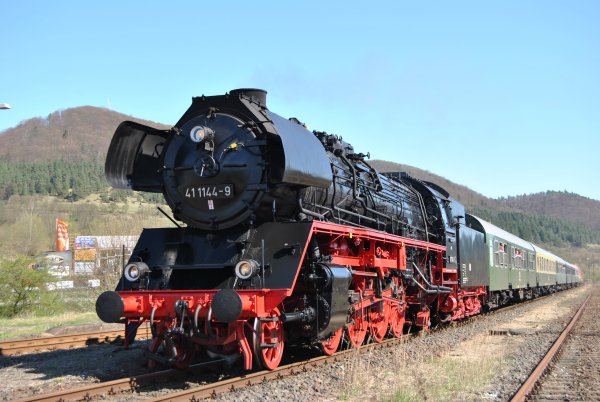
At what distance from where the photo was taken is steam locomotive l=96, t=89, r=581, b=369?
7707 millimetres

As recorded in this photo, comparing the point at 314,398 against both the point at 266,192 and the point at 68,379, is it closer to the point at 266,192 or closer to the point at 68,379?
the point at 266,192

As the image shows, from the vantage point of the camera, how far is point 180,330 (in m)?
7.48

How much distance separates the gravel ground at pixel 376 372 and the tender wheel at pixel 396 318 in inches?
15.7

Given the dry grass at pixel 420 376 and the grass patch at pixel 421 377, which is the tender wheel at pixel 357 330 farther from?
the grass patch at pixel 421 377

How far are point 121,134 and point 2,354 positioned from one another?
15.6 feet

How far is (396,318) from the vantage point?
12297 millimetres

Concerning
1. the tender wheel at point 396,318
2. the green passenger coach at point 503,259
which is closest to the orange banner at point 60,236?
the green passenger coach at point 503,259

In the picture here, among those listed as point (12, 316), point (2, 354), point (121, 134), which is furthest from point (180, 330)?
point (12, 316)

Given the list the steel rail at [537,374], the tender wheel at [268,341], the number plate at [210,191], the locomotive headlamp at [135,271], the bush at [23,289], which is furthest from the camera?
the bush at [23,289]

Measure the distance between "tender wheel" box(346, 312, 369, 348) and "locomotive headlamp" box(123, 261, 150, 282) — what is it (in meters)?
3.65

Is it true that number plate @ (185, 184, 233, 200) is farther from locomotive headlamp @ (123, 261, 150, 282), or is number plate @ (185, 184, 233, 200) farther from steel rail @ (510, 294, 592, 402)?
steel rail @ (510, 294, 592, 402)

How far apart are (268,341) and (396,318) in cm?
513

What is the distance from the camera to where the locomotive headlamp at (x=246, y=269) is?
773 cm

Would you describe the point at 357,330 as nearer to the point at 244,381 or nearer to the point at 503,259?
the point at 244,381
